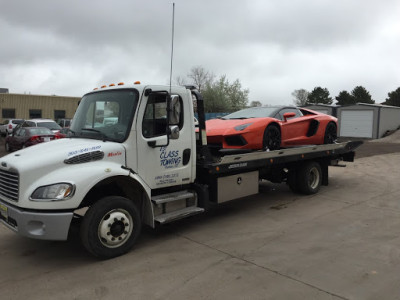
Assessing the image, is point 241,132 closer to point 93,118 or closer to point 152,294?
point 93,118

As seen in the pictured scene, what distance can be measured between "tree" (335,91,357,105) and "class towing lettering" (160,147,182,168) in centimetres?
6891

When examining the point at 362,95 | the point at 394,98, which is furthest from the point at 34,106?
the point at 362,95

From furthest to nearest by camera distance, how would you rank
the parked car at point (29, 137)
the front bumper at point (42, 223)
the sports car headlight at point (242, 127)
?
the parked car at point (29, 137) < the sports car headlight at point (242, 127) < the front bumper at point (42, 223)

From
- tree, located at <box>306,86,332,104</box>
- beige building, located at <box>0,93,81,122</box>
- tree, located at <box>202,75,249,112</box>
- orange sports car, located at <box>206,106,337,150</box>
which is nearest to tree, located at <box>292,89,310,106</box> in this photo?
tree, located at <box>306,86,332,104</box>

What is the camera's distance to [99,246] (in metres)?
4.27

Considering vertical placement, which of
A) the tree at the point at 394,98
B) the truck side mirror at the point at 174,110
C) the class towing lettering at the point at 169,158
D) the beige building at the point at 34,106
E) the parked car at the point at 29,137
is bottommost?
the parked car at the point at 29,137

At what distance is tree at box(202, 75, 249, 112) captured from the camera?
49375 millimetres

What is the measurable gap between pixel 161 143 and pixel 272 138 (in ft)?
9.75

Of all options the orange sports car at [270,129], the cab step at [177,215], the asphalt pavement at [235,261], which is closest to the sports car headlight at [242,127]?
the orange sports car at [270,129]

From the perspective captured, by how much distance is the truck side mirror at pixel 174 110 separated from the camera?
4.72 m

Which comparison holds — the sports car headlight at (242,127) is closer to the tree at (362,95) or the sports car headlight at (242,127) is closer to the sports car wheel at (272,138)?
the sports car wheel at (272,138)

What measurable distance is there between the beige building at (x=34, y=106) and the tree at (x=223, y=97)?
1811cm

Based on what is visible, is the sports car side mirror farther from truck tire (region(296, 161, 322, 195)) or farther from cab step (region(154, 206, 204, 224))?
Answer: cab step (region(154, 206, 204, 224))

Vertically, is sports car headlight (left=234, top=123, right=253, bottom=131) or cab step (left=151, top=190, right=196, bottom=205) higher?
sports car headlight (left=234, top=123, right=253, bottom=131)
